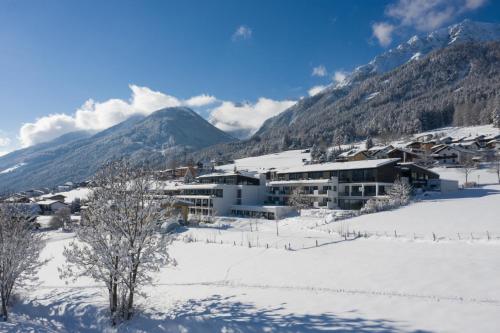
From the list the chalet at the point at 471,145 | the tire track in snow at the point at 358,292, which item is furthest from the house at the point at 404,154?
the tire track in snow at the point at 358,292

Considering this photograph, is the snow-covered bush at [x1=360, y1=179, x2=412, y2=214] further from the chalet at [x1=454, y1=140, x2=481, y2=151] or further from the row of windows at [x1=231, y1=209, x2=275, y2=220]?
the chalet at [x1=454, y1=140, x2=481, y2=151]

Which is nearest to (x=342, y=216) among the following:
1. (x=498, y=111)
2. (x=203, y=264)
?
(x=203, y=264)

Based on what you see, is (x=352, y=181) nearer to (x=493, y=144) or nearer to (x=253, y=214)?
(x=253, y=214)

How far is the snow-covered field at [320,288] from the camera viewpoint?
52.4 feet

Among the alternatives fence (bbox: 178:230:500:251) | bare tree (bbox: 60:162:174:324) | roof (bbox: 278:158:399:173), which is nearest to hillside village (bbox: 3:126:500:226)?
roof (bbox: 278:158:399:173)

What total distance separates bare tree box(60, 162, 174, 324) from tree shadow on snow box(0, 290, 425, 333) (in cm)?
169

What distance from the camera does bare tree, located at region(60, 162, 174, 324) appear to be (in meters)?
19.9

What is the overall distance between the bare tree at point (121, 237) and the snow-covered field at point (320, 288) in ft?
7.05

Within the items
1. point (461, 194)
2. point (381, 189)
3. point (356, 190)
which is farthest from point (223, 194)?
point (461, 194)

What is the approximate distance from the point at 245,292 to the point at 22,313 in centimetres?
1644

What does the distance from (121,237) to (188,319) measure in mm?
6458

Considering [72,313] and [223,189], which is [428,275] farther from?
[223,189]

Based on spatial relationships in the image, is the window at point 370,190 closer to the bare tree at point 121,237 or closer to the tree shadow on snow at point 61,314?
the bare tree at point 121,237

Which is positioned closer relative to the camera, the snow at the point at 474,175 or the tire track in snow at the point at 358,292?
the tire track in snow at the point at 358,292
